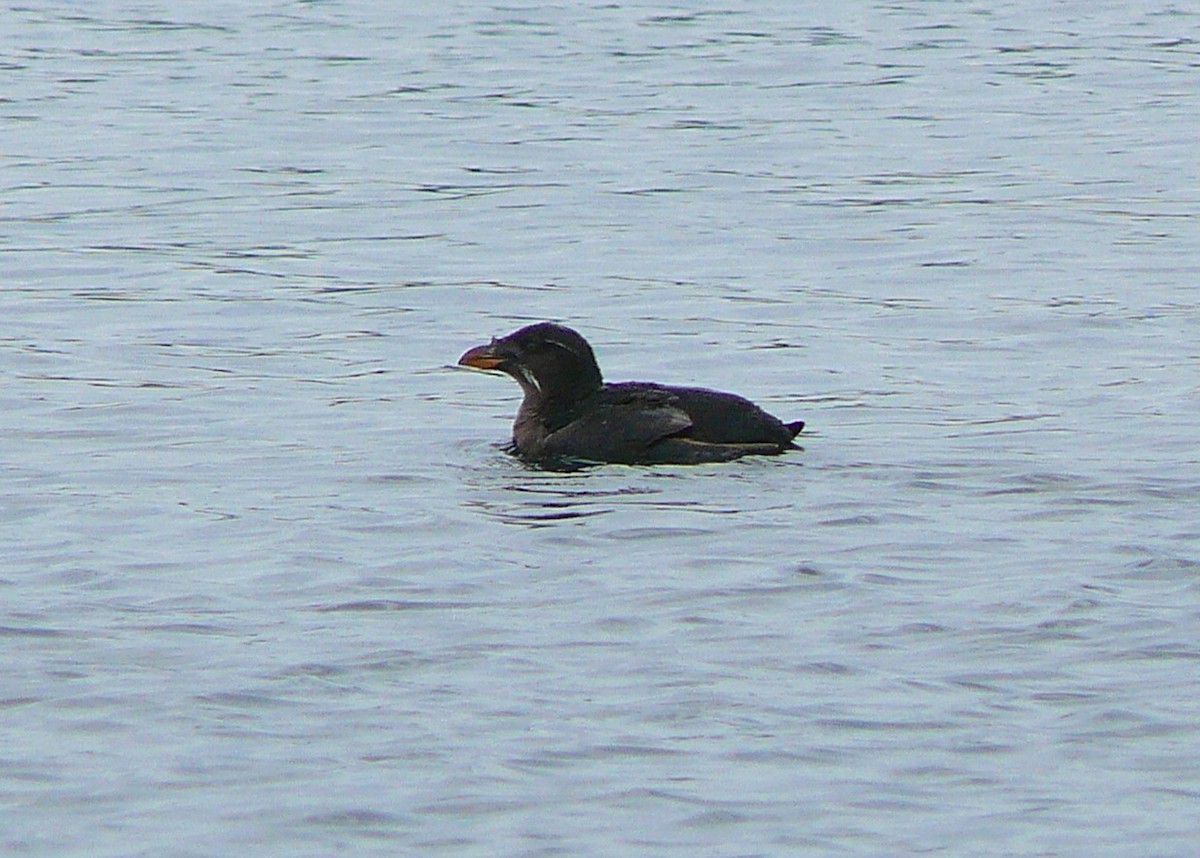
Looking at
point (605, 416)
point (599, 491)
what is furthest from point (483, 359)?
point (599, 491)

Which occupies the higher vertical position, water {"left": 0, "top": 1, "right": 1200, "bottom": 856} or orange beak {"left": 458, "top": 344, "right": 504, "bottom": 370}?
orange beak {"left": 458, "top": 344, "right": 504, "bottom": 370}

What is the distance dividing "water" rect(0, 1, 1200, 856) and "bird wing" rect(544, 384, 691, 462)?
0.17 metres

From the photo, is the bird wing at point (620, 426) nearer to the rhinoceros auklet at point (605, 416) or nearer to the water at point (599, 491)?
the rhinoceros auklet at point (605, 416)

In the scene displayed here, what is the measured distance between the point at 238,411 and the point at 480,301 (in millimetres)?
3981

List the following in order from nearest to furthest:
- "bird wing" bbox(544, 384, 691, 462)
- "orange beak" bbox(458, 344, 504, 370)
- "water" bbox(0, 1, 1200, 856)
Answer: "water" bbox(0, 1, 1200, 856) → "bird wing" bbox(544, 384, 691, 462) → "orange beak" bbox(458, 344, 504, 370)

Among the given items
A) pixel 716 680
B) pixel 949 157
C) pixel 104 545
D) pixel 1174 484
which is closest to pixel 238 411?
pixel 104 545

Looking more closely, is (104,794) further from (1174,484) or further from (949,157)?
(949,157)

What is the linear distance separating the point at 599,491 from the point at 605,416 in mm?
687

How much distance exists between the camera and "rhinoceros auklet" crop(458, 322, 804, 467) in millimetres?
11828

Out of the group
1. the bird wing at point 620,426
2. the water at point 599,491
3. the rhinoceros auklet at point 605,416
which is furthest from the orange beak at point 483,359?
the bird wing at point 620,426

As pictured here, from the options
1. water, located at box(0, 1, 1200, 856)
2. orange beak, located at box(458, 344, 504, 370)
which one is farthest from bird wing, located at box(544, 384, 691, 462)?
orange beak, located at box(458, 344, 504, 370)

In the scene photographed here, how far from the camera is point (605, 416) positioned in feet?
39.7

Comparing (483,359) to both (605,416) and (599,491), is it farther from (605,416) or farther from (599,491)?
(599,491)

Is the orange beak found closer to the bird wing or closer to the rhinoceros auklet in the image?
the rhinoceros auklet
